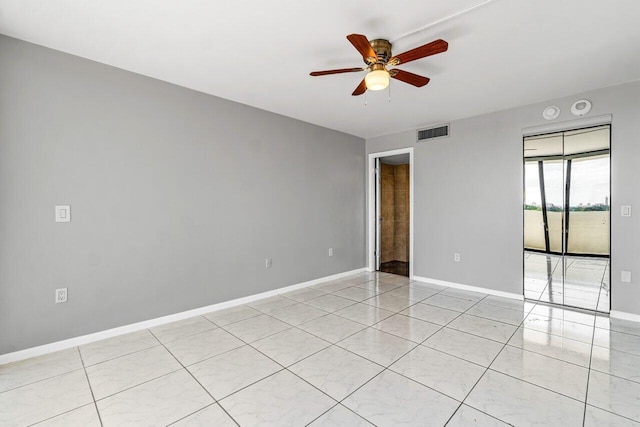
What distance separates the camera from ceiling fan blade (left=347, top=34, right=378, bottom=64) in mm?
1879

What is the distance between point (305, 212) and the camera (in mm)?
4582

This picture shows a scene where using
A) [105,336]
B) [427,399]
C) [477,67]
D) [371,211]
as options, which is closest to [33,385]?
[105,336]

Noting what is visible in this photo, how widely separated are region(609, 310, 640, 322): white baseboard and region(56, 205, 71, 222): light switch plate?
18.6 ft

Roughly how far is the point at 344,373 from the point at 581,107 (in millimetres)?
3991

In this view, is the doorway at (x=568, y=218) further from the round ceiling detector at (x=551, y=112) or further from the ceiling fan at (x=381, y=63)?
the ceiling fan at (x=381, y=63)

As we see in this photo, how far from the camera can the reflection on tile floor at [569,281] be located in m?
3.41

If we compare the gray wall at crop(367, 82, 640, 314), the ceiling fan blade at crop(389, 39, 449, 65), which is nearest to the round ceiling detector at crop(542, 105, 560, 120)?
the gray wall at crop(367, 82, 640, 314)

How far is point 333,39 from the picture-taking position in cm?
238

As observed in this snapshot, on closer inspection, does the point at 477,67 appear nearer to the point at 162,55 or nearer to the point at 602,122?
the point at 602,122

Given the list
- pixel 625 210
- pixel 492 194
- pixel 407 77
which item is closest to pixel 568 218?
pixel 625 210

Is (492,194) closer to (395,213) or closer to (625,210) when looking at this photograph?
(625,210)

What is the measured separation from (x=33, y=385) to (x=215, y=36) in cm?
290

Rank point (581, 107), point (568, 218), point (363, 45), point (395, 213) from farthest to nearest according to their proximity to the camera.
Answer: point (395, 213) → point (568, 218) → point (581, 107) → point (363, 45)

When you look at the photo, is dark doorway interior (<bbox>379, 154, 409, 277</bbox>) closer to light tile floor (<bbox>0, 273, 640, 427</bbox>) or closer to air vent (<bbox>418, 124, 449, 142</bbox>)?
air vent (<bbox>418, 124, 449, 142</bbox>)
